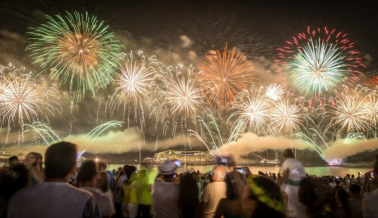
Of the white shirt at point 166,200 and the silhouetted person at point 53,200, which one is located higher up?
the silhouetted person at point 53,200

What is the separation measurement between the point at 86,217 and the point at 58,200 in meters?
0.29

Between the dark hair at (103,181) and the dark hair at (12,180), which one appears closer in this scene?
the dark hair at (12,180)

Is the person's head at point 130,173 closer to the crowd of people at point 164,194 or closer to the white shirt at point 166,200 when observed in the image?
the crowd of people at point 164,194

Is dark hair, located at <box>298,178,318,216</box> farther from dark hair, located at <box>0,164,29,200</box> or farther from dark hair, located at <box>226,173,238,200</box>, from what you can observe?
dark hair, located at <box>0,164,29,200</box>

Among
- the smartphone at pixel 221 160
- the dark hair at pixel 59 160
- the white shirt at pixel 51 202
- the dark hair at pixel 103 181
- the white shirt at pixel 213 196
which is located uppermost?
the dark hair at pixel 59 160

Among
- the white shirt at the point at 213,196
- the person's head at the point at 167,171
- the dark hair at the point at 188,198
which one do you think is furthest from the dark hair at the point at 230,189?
the person's head at the point at 167,171

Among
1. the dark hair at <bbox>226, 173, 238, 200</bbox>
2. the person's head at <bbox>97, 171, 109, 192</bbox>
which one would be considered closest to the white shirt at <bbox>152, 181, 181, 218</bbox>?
the dark hair at <bbox>226, 173, 238, 200</bbox>

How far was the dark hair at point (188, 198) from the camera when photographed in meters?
4.85

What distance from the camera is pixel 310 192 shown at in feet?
15.1

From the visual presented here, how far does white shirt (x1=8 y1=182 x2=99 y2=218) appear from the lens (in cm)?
257

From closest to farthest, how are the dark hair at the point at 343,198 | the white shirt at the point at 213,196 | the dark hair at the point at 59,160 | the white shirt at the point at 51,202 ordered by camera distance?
the white shirt at the point at 51,202, the dark hair at the point at 59,160, the white shirt at the point at 213,196, the dark hair at the point at 343,198

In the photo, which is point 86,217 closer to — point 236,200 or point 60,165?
point 60,165

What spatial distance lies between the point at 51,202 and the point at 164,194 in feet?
8.70

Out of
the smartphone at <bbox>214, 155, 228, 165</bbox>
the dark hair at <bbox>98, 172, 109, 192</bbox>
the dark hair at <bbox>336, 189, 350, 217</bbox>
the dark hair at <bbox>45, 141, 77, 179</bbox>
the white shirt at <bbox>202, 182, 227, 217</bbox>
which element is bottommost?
the dark hair at <bbox>336, 189, 350, 217</bbox>
